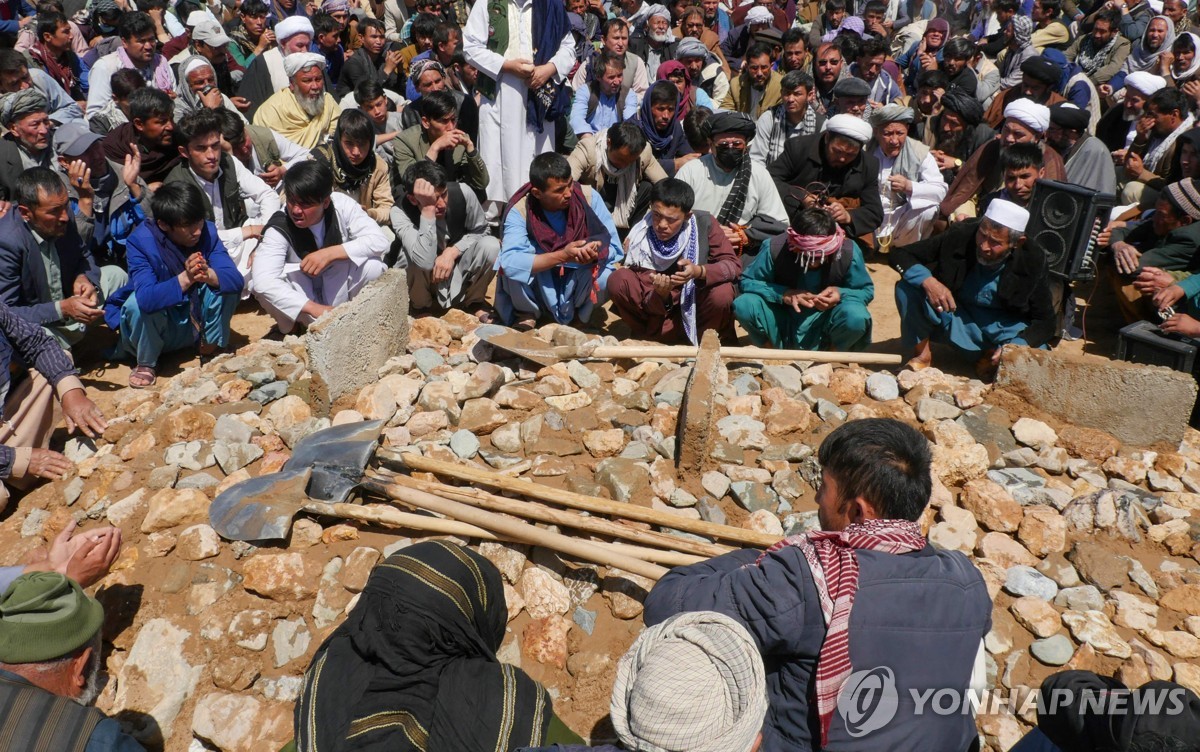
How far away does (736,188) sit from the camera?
5703 mm

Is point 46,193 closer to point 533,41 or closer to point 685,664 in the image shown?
point 533,41

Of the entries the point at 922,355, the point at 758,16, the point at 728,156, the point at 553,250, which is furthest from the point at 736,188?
the point at 758,16

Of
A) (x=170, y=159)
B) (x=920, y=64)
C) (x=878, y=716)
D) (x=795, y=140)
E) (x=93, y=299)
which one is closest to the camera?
(x=878, y=716)

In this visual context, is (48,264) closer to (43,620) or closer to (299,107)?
(299,107)

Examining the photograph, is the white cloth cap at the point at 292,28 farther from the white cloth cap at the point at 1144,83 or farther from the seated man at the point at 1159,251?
the white cloth cap at the point at 1144,83

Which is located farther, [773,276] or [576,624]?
[773,276]

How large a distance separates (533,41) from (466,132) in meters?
0.88

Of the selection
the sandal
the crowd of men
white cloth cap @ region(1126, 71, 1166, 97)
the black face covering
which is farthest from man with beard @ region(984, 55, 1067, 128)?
the sandal

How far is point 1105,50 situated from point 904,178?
4.50 m

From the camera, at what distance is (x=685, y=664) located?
66.9 inches

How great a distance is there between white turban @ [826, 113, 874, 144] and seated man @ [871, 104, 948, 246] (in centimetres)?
41

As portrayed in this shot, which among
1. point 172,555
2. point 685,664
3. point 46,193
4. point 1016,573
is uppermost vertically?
point 685,664

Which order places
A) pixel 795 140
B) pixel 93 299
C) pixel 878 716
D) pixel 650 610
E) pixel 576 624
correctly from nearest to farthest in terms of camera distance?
pixel 878 716
pixel 650 610
pixel 576 624
pixel 93 299
pixel 795 140

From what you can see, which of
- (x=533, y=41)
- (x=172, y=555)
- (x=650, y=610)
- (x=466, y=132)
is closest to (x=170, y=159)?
(x=466, y=132)
